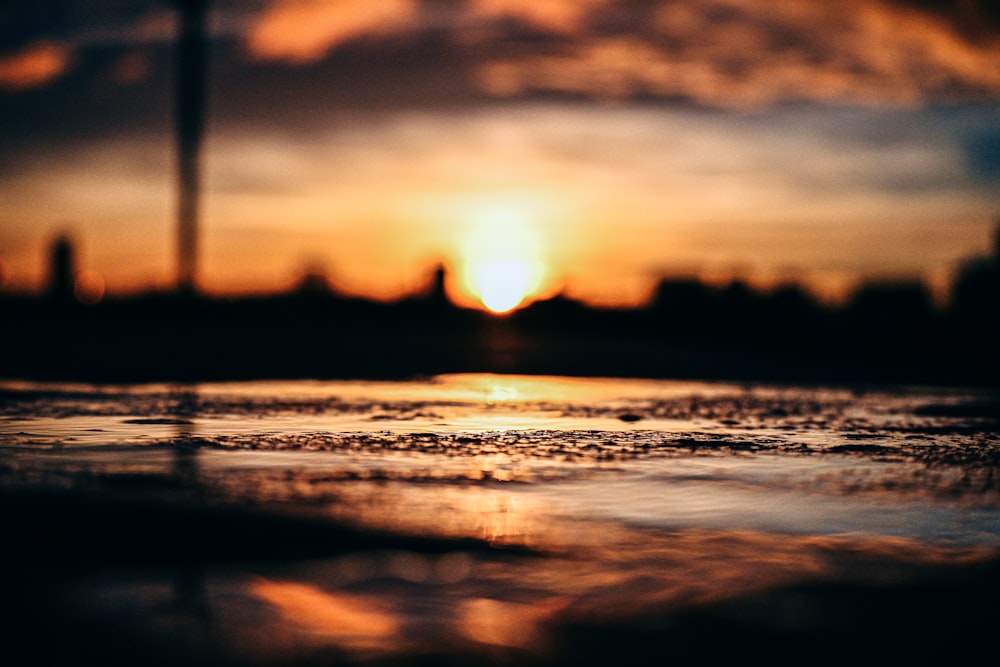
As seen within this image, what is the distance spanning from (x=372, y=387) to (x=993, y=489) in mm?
7653

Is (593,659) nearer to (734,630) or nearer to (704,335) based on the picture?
(734,630)

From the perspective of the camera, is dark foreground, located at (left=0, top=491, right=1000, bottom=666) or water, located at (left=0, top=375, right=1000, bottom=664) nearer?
dark foreground, located at (left=0, top=491, right=1000, bottom=666)

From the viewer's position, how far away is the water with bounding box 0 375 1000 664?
2861mm

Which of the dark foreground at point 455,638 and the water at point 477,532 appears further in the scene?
the water at point 477,532

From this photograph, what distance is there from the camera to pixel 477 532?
4.01 metres

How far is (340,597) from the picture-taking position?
3119 mm

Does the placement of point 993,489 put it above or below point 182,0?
below

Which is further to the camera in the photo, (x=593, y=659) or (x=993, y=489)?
(x=993, y=489)

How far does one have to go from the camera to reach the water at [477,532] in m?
2.86

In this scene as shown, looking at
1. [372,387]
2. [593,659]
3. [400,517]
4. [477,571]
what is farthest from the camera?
[372,387]

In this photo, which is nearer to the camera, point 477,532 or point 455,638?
point 455,638

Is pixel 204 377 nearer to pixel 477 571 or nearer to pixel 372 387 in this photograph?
pixel 372 387

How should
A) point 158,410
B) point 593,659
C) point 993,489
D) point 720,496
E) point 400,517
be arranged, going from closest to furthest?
point 593,659, point 400,517, point 720,496, point 993,489, point 158,410

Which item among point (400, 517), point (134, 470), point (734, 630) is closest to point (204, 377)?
point (134, 470)
